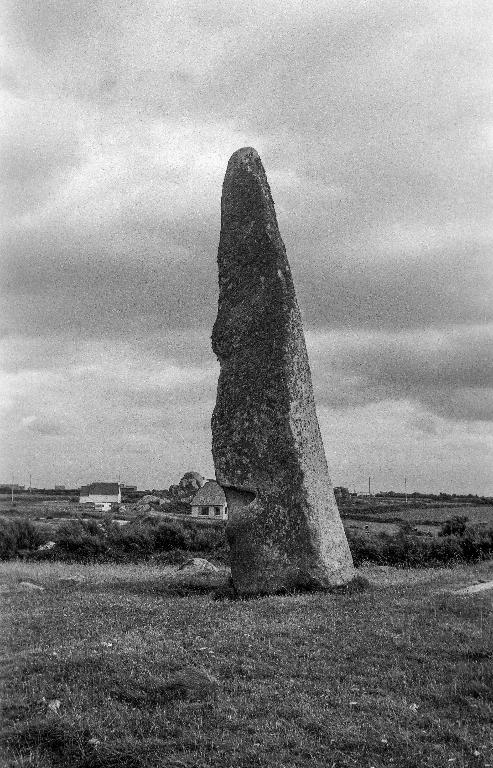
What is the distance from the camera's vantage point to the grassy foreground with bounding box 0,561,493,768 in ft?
25.1

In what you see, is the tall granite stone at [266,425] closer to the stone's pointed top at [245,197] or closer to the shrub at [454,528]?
the stone's pointed top at [245,197]

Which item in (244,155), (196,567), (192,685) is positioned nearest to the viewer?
(192,685)

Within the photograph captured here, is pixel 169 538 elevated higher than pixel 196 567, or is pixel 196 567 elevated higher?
pixel 169 538

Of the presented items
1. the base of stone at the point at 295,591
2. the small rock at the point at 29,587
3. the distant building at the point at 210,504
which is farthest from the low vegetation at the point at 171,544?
the distant building at the point at 210,504

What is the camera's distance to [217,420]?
17891mm

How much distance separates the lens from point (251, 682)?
31.8 feet

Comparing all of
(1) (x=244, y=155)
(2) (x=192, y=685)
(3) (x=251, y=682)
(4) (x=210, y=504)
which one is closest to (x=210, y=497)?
(4) (x=210, y=504)

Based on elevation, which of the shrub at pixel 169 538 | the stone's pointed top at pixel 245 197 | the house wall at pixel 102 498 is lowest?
the shrub at pixel 169 538

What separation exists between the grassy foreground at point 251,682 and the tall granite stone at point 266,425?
1457mm

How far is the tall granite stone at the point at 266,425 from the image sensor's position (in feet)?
55.2

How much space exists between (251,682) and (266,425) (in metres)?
8.08

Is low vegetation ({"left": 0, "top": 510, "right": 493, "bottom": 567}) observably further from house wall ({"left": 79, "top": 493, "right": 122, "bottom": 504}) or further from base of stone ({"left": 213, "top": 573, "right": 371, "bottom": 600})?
house wall ({"left": 79, "top": 493, "right": 122, "bottom": 504})

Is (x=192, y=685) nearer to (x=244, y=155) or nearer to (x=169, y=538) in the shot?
(x=244, y=155)

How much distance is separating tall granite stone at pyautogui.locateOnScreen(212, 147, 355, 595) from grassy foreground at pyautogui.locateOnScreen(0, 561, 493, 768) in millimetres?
1457
